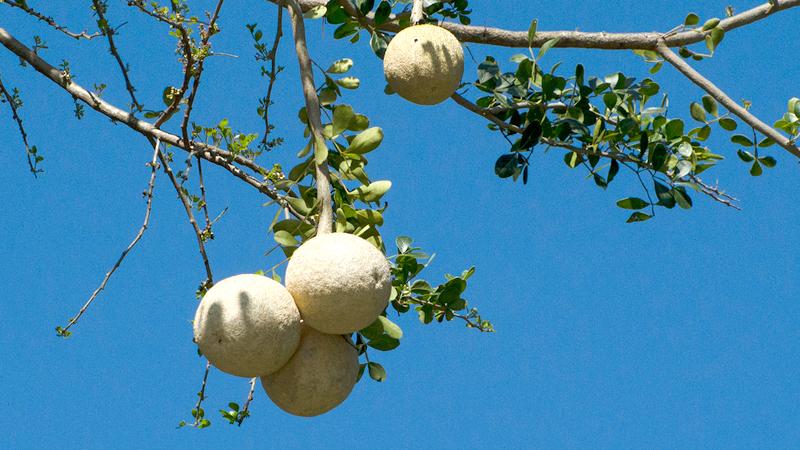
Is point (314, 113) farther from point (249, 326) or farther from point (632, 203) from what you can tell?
point (632, 203)

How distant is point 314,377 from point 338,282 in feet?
0.83

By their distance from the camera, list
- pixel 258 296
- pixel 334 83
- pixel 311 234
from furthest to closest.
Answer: pixel 334 83, pixel 311 234, pixel 258 296

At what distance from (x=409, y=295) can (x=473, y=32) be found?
0.86 meters

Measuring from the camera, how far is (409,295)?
10.8 ft

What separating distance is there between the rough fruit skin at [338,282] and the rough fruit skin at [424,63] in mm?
587

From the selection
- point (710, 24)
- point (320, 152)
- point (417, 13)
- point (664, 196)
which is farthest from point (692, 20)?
point (320, 152)

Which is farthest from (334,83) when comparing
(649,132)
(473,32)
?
(649,132)

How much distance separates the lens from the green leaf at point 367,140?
268 centimetres

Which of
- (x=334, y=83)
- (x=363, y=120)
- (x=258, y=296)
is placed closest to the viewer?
(x=258, y=296)

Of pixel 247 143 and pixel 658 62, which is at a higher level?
pixel 658 62

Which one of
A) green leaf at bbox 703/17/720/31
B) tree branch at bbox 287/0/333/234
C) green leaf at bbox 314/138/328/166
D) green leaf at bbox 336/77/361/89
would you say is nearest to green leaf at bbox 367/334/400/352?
tree branch at bbox 287/0/333/234

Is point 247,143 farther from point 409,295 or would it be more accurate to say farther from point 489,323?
point 489,323

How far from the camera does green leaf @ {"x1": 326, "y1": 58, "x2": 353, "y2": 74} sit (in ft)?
9.64

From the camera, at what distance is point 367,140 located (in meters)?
2.68
